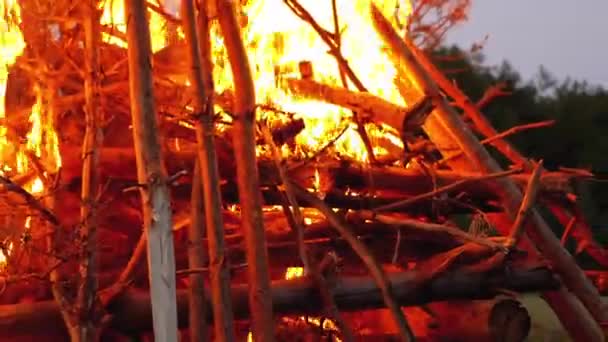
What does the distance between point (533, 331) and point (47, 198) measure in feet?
12.4

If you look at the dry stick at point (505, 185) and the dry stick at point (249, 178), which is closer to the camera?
the dry stick at point (249, 178)

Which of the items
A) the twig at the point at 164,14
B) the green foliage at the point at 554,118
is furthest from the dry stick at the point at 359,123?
the green foliage at the point at 554,118

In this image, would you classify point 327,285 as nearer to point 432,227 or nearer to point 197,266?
point 432,227

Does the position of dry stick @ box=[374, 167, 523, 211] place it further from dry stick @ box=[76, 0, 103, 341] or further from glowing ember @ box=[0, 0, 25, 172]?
glowing ember @ box=[0, 0, 25, 172]

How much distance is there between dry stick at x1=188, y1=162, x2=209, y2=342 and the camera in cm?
472

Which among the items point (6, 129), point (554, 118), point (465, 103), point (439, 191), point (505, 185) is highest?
point (554, 118)

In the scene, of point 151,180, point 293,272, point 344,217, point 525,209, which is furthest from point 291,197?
point 525,209

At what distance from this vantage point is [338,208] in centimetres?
564

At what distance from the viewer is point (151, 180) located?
4.25m

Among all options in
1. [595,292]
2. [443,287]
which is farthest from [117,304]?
[595,292]

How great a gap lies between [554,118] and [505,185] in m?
10.6

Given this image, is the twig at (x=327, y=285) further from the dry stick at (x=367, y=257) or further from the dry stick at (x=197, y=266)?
the dry stick at (x=197, y=266)

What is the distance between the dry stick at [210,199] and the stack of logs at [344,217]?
0.32 ft

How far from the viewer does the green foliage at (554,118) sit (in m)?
14.5
